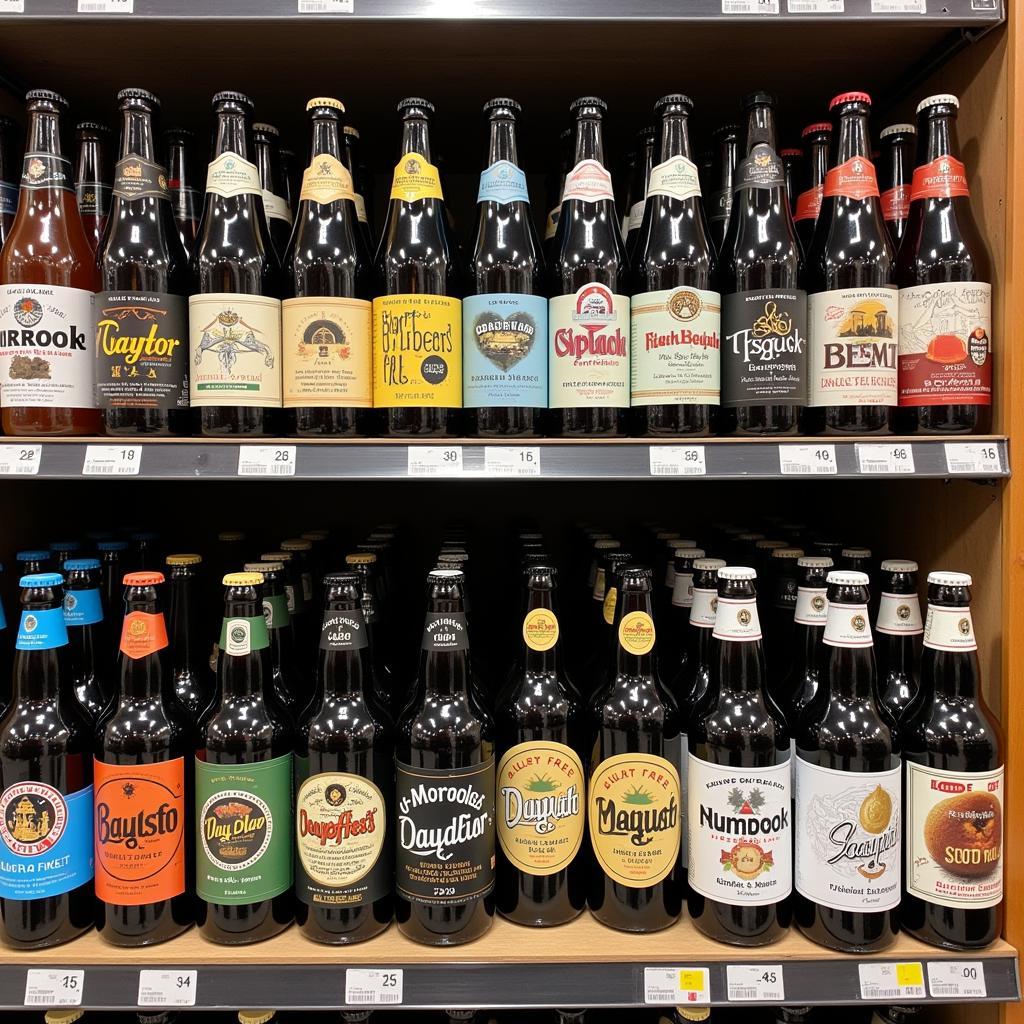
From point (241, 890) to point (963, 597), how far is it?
1.14m

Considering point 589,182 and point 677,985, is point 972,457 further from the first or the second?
point 677,985

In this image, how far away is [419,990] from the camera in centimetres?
106

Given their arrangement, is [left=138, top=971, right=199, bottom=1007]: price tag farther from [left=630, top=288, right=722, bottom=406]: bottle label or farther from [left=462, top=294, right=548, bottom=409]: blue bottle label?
[left=630, top=288, right=722, bottom=406]: bottle label

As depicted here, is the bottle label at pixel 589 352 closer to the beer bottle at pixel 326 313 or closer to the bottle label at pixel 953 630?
the beer bottle at pixel 326 313

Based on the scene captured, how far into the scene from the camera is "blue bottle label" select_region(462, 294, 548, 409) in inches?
44.9

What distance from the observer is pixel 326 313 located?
1.13 metres

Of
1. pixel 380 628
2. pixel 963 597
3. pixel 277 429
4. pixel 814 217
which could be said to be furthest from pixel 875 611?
pixel 277 429

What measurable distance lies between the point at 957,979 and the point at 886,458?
760 mm

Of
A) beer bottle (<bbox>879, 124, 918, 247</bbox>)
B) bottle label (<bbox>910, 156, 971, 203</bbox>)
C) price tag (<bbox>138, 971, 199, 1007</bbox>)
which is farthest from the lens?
beer bottle (<bbox>879, 124, 918, 247</bbox>)

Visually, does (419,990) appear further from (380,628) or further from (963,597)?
(963,597)

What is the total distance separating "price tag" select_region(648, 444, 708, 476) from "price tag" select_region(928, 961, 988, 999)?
0.79 m

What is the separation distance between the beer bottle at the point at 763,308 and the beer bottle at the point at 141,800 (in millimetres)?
957

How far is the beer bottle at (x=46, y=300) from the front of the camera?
1130 mm

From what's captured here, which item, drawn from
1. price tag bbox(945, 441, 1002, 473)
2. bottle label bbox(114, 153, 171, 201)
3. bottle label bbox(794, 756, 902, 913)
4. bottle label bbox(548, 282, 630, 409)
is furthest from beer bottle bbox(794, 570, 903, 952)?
bottle label bbox(114, 153, 171, 201)
